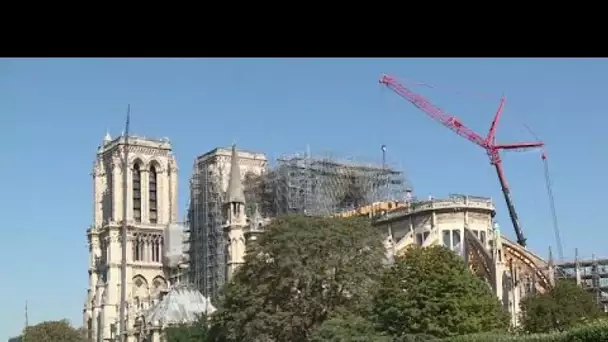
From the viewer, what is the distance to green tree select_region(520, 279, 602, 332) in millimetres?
47312

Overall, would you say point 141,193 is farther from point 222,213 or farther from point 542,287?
point 542,287

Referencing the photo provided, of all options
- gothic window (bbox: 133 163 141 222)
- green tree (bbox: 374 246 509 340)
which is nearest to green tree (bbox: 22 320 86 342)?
gothic window (bbox: 133 163 141 222)

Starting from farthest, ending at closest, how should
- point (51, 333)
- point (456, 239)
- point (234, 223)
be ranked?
point (51, 333), point (234, 223), point (456, 239)

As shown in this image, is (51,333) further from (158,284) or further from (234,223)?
(158,284)

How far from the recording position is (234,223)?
77.0m

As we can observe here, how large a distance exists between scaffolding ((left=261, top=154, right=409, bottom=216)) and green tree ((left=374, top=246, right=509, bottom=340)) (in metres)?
40.3

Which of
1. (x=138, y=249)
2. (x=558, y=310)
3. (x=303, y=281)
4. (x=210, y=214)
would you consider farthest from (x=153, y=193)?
(x=558, y=310)

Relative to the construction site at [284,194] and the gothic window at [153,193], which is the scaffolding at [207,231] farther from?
the gothic window at [153,193]

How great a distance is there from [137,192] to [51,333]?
26.8 m

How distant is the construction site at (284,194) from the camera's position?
83.6m

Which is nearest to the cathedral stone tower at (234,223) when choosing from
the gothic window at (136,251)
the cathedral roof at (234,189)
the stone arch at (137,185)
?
the cathedral roof at (234,189)

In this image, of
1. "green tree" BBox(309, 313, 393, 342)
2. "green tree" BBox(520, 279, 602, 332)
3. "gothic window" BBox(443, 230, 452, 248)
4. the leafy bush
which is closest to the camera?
the leafy bush

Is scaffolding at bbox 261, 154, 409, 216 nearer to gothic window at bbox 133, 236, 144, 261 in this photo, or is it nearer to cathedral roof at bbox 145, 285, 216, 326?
cathedral roof at bbox 145, 285, 216, 326

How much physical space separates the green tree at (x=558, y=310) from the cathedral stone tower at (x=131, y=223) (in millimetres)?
54338
